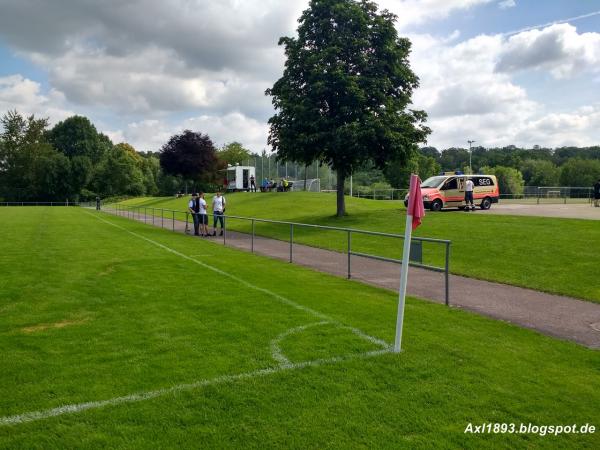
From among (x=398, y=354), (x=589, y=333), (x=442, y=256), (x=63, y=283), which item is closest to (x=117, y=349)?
(x=398, y=354)

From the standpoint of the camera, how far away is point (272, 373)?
4.70 m

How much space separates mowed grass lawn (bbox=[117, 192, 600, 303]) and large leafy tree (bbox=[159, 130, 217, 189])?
126ft

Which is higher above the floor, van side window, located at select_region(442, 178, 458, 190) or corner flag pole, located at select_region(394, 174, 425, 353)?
van side window, located at select_region(442, 178, 458, 190)

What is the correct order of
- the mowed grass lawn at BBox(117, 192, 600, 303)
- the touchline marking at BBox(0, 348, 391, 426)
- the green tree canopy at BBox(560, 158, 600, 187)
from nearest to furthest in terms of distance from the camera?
the touchline marking at BBox(0, 348, 391, 426)
the mowed grass lawn at BBox(117, 192, 600, 303)
the green tree canopy at BBox(560, 158, 600, 187)

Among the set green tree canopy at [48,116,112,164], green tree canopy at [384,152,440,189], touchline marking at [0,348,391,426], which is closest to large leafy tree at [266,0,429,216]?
touchline marking at [0,348,391,426]

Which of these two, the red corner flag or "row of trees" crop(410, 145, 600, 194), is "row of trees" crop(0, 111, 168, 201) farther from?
the red corner flag

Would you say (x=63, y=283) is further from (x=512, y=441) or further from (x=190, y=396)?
(x=512, y=441)

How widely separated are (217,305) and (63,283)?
13.2ft

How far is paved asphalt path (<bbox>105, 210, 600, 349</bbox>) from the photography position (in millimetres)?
6895

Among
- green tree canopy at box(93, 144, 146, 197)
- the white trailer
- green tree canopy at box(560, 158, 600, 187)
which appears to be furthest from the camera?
green tree canopy at box(93, 144, 146, 197)

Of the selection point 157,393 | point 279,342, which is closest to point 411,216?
point 279,342

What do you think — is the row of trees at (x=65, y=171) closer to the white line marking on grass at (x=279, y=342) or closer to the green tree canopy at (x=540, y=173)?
the green tree canopy at (x=540, y=173)

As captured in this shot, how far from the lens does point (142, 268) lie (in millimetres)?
11695

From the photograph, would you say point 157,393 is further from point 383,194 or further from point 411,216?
point 383,194
